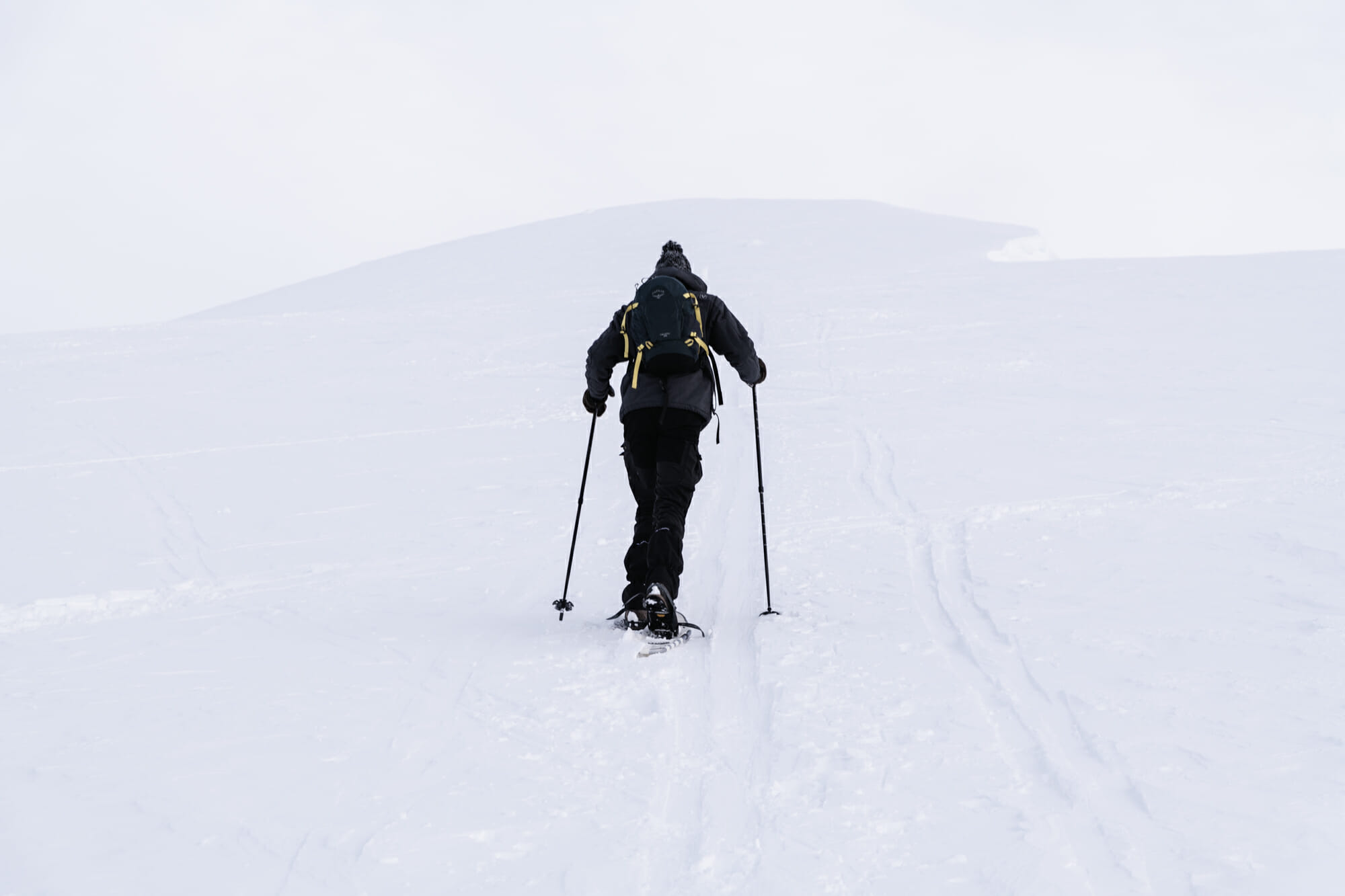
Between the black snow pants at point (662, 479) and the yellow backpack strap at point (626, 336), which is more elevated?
the yellow backpack strap at point (626, 336)

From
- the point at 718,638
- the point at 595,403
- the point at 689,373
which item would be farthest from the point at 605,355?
the point at 718,638

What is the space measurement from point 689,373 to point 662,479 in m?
0.55

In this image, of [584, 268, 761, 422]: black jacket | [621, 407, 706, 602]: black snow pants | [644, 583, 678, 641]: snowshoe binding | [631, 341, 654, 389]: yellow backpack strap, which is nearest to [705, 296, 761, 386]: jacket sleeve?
[584, 268, 761, 422]: black jacket

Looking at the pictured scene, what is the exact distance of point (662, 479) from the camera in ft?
16.7

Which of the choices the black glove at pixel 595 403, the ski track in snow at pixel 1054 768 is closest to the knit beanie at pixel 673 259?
the black glove at pixel 595 403

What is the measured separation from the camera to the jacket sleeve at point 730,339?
203 inches

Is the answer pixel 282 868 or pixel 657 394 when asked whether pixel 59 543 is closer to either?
pixel 657 394

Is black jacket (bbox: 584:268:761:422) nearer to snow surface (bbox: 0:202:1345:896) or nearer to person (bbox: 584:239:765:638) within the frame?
person (bbox: 584:239:765:638)

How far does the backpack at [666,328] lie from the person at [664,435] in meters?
0.07

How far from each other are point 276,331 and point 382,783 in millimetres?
15671

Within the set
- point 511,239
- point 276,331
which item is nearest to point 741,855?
point 276,331

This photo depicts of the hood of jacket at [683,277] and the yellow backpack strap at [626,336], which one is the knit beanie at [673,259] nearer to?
the hood of jacket at [683,277]

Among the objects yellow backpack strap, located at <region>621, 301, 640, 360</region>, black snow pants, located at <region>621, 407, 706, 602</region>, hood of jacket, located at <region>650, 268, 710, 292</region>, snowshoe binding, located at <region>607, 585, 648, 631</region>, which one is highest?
hood of jacket, located at <region>650, 268, 710, 292</region>

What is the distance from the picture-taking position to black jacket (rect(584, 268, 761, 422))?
509 centimetres
